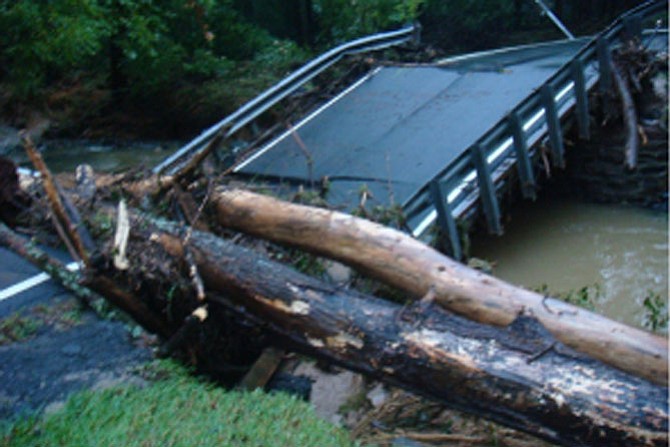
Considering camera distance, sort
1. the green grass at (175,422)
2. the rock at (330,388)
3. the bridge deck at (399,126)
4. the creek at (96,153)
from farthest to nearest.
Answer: the creek at (96,153) → the bridge deck at (399,126) → the rock at (330,388) → the green grass at (175,422)

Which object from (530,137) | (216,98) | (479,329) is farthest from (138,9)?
(479,329)

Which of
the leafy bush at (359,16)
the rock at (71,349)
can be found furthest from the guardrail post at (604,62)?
the rock at (71,349)

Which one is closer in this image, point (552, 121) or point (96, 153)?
point (552, 121)

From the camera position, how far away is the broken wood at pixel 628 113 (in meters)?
11.4

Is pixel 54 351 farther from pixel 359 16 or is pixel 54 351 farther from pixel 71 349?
pixel 359 16

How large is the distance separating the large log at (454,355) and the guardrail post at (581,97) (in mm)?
6140

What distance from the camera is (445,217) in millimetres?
7766

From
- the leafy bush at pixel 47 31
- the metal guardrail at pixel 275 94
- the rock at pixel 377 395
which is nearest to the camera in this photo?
the rock at pixel 377 395

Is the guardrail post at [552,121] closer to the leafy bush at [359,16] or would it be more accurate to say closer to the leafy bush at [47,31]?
the leafy bush at [359,16]

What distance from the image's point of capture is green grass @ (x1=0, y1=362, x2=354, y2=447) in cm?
432

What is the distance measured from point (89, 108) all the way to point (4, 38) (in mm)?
3519

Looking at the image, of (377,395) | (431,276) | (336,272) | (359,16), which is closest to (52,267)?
(336,272)

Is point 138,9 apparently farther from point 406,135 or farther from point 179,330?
point 179,330

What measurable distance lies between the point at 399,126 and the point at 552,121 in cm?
189
